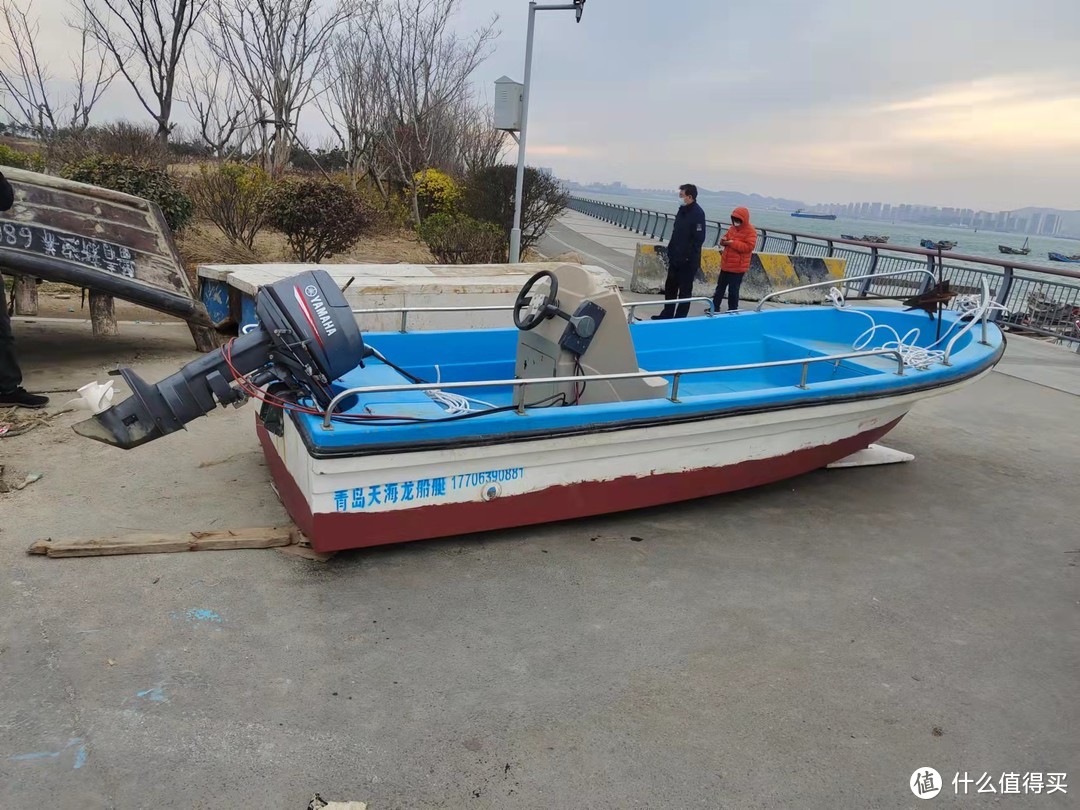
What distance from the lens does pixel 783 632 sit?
3.56 m

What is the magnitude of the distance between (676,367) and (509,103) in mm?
6717

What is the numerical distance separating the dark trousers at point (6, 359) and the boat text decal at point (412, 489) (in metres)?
3.44

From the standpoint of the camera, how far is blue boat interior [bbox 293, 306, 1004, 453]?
12.2 feet

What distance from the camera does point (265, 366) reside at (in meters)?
3.57

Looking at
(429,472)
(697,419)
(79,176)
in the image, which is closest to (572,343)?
(697,419)

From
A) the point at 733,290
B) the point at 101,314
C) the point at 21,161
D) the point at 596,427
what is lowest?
the point at 101,314

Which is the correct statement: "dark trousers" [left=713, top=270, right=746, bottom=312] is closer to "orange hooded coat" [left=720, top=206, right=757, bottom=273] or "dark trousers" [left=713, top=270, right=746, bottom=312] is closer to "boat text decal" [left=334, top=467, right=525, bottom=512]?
"orange hooded coat" [left=720, top=206, right=757, bottom=273]

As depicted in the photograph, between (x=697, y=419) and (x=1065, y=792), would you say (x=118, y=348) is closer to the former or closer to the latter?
(x=697, y=419)

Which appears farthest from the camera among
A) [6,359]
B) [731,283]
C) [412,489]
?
[731,283]

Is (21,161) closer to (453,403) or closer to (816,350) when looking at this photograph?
(453,403)

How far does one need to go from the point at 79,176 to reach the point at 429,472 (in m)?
8.45

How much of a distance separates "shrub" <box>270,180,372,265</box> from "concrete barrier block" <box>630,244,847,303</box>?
4537 millimetres

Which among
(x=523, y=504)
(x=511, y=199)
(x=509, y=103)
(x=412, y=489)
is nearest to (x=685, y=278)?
(x=509, y=103)

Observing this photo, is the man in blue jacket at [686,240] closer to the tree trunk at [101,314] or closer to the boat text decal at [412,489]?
the boat text decal at [412,489]
